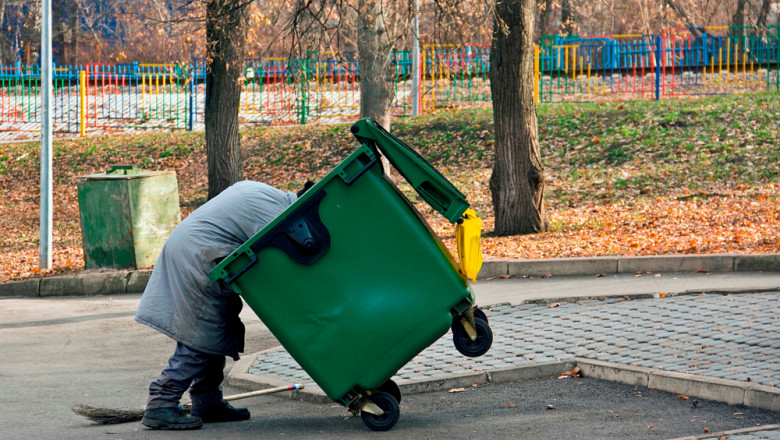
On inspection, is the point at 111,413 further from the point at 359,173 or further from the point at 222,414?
the point at 359,173

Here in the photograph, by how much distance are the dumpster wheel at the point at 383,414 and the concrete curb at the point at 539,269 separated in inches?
193

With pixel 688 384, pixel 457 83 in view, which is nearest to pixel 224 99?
pixel 688 384

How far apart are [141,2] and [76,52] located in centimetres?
550

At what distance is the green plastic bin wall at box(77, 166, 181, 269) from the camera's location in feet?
33.0

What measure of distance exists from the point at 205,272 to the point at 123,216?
19.3 feet

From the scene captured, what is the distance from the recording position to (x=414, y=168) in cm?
442

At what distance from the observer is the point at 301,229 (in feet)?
14.5

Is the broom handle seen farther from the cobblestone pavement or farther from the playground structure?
the playground structure

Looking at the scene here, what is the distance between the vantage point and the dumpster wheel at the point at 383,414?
181 inches

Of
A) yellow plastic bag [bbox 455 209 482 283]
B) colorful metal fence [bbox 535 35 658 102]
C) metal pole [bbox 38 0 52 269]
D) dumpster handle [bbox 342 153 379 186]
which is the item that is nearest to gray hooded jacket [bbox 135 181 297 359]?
dumpster handle [bbox 342 153 379 186]

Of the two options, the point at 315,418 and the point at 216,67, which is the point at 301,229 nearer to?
the point at 315,418

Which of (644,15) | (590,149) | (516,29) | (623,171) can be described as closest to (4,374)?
(516,29)

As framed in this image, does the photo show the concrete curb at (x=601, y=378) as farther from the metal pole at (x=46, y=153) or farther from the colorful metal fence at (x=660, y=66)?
the colorful metal fence at (x=660, y=66)

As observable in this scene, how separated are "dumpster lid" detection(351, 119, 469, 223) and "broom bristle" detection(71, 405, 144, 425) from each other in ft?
6.64
